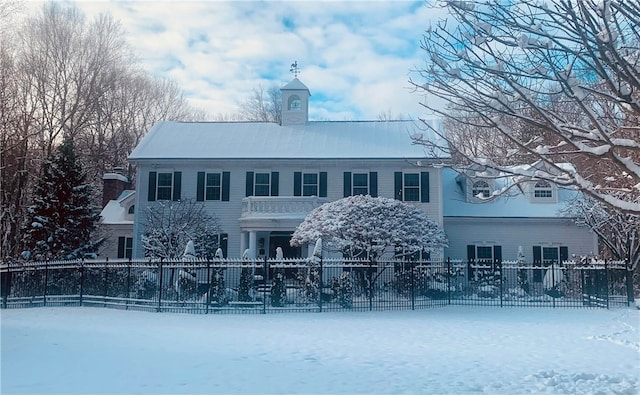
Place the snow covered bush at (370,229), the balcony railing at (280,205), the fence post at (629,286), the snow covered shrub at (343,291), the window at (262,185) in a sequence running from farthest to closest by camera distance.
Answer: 1. the window at (262,185)
2. the balcony railing at (280,205)
3. the snow covered bush at (370,229)
4. the fence post at (629,286)
5. the snow covered shrub at (343,291)

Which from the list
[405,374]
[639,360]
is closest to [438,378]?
[405,374]

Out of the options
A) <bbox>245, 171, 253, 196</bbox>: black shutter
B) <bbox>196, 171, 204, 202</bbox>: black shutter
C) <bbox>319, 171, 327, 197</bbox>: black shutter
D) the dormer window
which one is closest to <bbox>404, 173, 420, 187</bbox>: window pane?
<bbox>319, 171, 327, 197</bbox>: black shutter

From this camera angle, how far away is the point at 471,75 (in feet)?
23.9

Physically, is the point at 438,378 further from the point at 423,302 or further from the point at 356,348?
the point at 423,302

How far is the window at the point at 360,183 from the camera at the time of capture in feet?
90.4

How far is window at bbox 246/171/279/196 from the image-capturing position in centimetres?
2792

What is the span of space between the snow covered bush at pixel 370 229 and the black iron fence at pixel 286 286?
104 centimetres

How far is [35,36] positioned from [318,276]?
2595 centimetres

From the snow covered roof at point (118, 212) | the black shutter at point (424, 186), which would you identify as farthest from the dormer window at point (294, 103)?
the snow covered roof at point (118, 212)

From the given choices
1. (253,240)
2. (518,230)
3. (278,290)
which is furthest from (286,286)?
(518,230)

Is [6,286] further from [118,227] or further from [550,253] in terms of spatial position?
[550,253]

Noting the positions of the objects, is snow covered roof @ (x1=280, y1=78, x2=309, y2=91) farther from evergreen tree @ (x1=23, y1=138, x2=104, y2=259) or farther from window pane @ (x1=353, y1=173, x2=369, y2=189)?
evergreen tree @ (x1=23, y1=138, x2=104, y2=259)

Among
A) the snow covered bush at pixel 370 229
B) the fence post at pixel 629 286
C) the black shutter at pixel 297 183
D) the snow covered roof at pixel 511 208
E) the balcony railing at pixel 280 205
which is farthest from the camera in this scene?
the black shutter at pixel 297 183

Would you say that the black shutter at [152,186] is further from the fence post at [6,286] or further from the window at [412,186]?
the window at [412,186]
